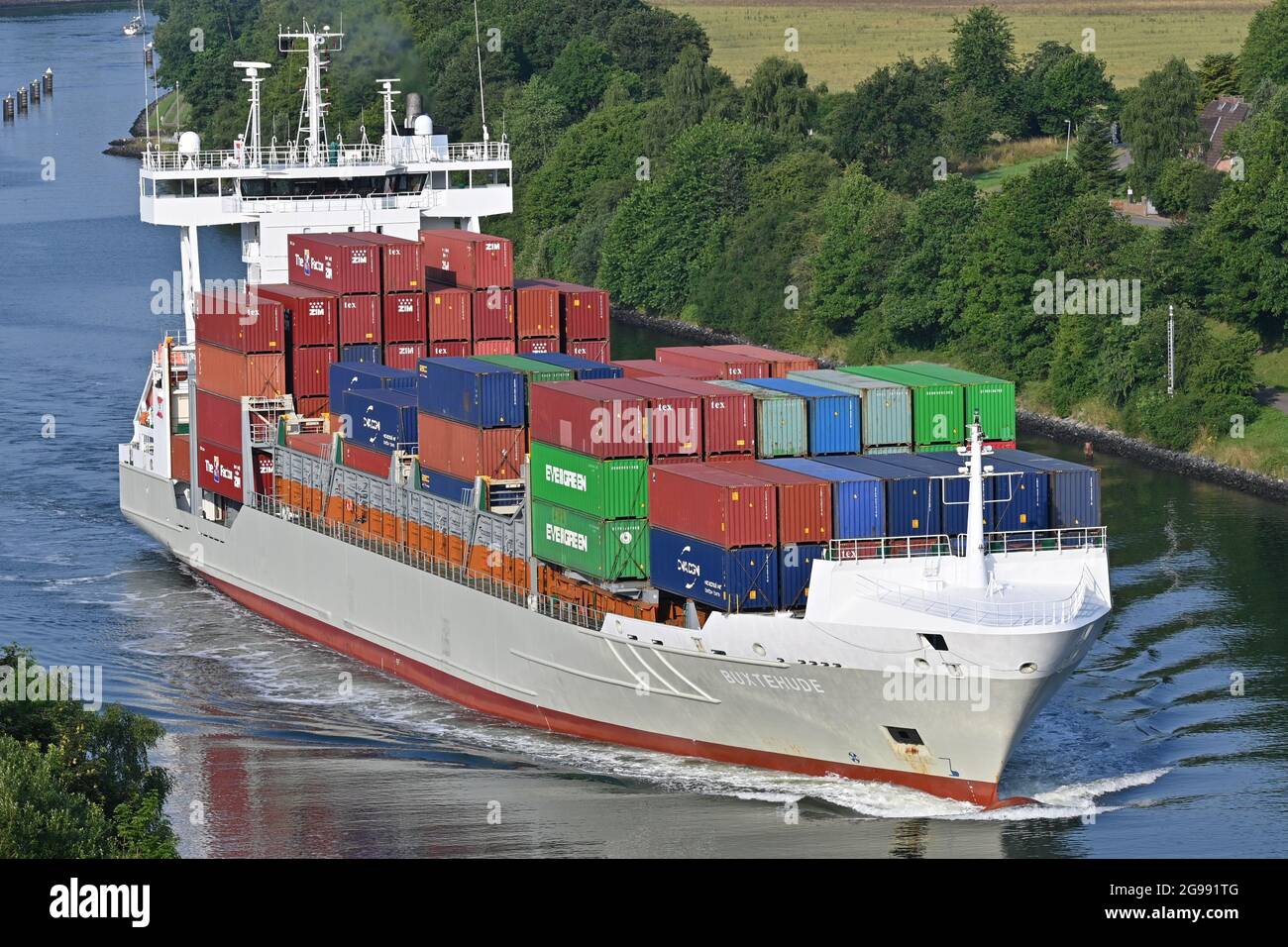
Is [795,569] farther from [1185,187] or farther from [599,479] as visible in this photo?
[1185,187]

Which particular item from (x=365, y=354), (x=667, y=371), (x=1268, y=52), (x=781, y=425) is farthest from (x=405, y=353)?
(x=1268, y=52)

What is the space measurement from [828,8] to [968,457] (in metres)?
115

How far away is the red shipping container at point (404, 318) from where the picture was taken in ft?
188

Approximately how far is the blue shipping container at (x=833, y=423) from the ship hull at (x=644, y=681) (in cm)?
494

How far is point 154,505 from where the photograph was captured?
6500 centimetres

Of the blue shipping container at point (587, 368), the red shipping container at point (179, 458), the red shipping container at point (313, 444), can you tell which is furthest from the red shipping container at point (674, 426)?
the red shipping container at point (179, 458)

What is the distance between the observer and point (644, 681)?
45094mm

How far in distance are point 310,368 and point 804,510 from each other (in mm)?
19683

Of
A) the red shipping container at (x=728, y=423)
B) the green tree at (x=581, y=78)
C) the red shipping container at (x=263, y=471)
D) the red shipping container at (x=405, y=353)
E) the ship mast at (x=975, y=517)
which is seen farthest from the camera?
the green tree at (x=581, y=78)

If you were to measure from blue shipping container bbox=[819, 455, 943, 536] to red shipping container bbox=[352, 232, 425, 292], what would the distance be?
18.2 metres

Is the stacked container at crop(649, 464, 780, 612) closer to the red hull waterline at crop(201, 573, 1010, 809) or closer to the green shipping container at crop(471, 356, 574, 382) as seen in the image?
the red hull waterline at crop(201, 573, 1010, 809)

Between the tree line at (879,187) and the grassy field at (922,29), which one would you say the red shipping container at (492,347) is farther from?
the grassy field at (922,29)

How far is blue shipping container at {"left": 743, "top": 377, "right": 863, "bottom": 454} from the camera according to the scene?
149 ft
